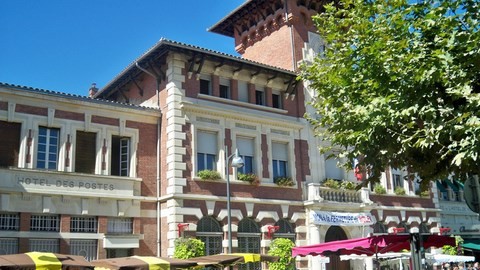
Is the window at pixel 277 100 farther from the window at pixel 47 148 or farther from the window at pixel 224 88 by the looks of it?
the window at pixel 47 148

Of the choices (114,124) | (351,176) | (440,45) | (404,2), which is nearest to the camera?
(440,45)

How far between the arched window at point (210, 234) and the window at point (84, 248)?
12.6ft

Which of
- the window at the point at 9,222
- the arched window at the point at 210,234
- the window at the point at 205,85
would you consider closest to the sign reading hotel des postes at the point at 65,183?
the window at the point at 9,222

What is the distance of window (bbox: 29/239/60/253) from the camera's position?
17.8 metres

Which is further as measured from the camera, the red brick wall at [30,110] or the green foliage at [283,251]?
the green foliage at [283,251]

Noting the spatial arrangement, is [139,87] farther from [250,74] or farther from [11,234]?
[11,234]

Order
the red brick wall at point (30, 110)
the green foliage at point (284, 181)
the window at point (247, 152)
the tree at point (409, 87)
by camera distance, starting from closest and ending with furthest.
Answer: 1. the tree at point (409, 87)
2. the red brick wall at point (30, 110)
3. the window at point (247, 152)
4. the green foliage at point (284, 181)

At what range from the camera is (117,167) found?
20.6 meters

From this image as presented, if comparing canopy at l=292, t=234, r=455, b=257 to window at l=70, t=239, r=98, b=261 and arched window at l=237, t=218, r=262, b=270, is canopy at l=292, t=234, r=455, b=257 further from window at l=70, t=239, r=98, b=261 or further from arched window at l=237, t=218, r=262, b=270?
window at l=70, t=239, r=98, b=261

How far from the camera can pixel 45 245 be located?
59.2 feet

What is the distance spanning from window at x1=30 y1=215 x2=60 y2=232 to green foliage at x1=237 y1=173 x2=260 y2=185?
715 cm

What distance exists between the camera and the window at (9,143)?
1803cm

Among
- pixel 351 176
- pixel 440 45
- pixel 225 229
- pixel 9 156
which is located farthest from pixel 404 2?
pixel 351 176

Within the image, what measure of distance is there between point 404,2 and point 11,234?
13.8 meters
